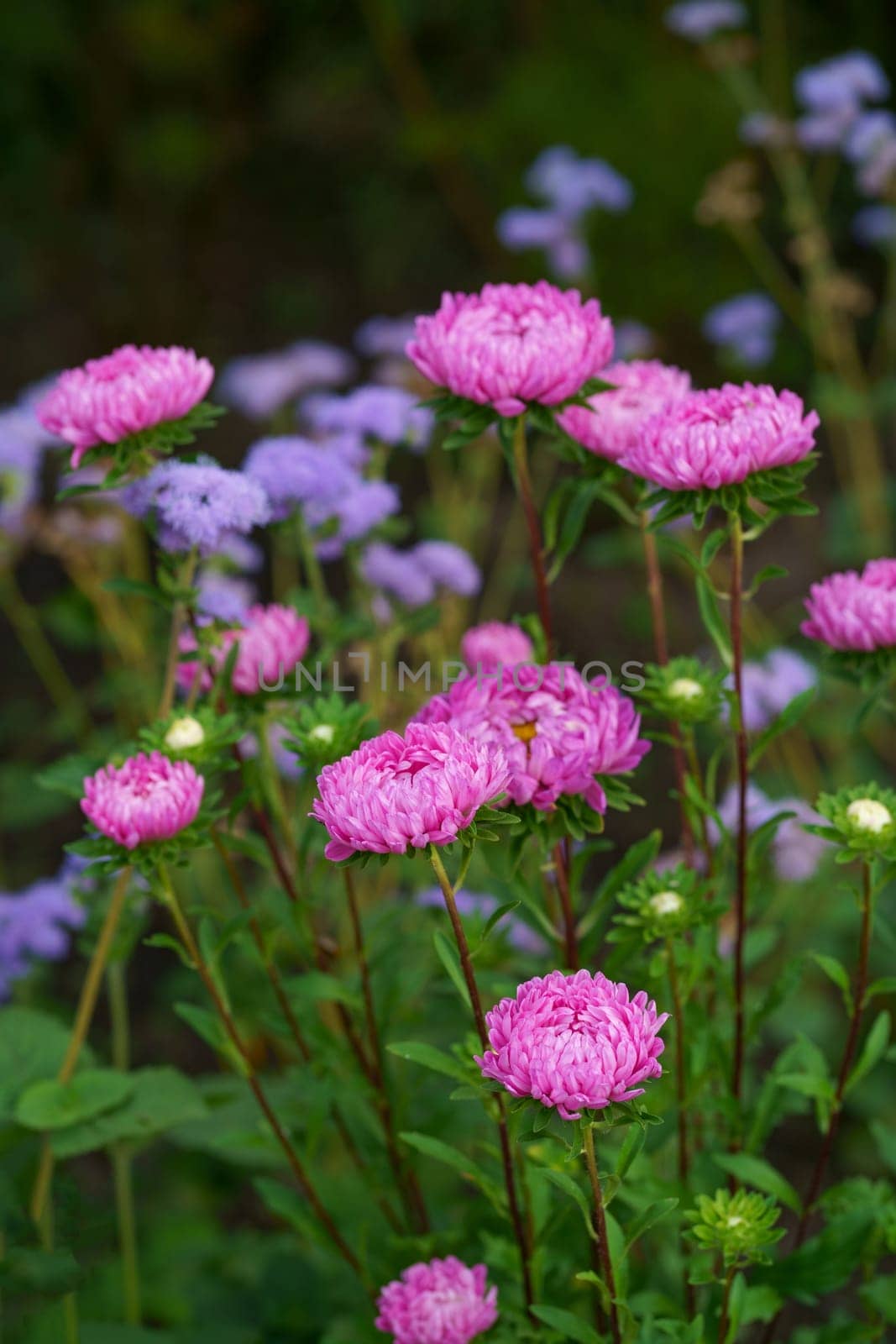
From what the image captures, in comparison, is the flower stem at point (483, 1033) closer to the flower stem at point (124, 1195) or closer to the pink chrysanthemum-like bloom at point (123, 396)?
the pink chrysanthemum-like bloom at point (123, 396)

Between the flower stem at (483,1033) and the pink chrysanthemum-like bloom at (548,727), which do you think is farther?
the pink chrysanthemum-like bloom at (548,727)

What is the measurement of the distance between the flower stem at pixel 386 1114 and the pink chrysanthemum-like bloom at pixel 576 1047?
476mm

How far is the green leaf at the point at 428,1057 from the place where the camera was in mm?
1218

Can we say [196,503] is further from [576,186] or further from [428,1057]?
[576,186]

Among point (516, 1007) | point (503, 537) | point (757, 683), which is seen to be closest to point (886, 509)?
point (503, 537)

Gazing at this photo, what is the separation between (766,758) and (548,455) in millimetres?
1251

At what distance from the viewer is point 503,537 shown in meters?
4.81

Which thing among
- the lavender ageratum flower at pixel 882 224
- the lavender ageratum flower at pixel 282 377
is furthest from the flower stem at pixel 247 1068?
the lavender ageratum flower at pixel 882 224

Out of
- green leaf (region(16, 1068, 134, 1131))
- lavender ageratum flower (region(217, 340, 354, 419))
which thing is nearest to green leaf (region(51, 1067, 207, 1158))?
green leaf (region(16, 1068, 134, 1131))

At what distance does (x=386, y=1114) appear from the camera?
1631 mm

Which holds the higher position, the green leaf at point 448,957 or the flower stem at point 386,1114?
the green leaf at point 448,957

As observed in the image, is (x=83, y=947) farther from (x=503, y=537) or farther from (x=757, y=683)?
(x=503, y=537)

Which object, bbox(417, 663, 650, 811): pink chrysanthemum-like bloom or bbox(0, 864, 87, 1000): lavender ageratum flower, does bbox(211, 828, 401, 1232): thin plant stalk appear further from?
bbox(0, 864, 87, 1000): lavender ageratum flower

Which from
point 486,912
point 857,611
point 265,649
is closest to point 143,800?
point 265,649
